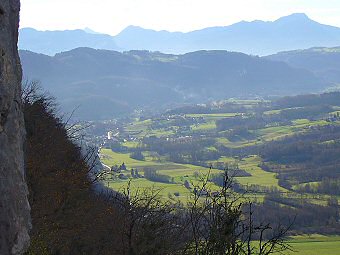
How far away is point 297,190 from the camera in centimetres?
6412

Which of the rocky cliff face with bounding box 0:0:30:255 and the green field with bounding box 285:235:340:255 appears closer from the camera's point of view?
the rocky cliff face with bounding box 0:0:30:255

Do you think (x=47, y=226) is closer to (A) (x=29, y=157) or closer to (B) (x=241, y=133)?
(A) (x=29, y=157)

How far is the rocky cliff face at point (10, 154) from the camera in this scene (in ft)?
22.3

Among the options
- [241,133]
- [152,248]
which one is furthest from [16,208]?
[241,133]

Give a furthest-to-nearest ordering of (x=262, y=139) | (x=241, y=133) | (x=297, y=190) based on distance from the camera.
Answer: (x=241, y=133) < (x=262, y=139) < (x=297, y=190)

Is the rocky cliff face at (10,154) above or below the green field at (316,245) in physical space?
above

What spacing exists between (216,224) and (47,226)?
5.55 meters

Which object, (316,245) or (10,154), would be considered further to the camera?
(316,245)

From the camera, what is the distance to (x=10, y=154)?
23.9 feet

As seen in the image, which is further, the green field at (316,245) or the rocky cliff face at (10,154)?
the green field at (316,245)

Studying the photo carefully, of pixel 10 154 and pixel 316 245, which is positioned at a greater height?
pixel 10 154

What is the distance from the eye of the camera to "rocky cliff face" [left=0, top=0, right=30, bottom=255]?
6.79m

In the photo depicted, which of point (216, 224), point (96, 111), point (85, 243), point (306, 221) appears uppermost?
point (96, 111)

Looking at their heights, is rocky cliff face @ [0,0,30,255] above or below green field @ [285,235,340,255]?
above
